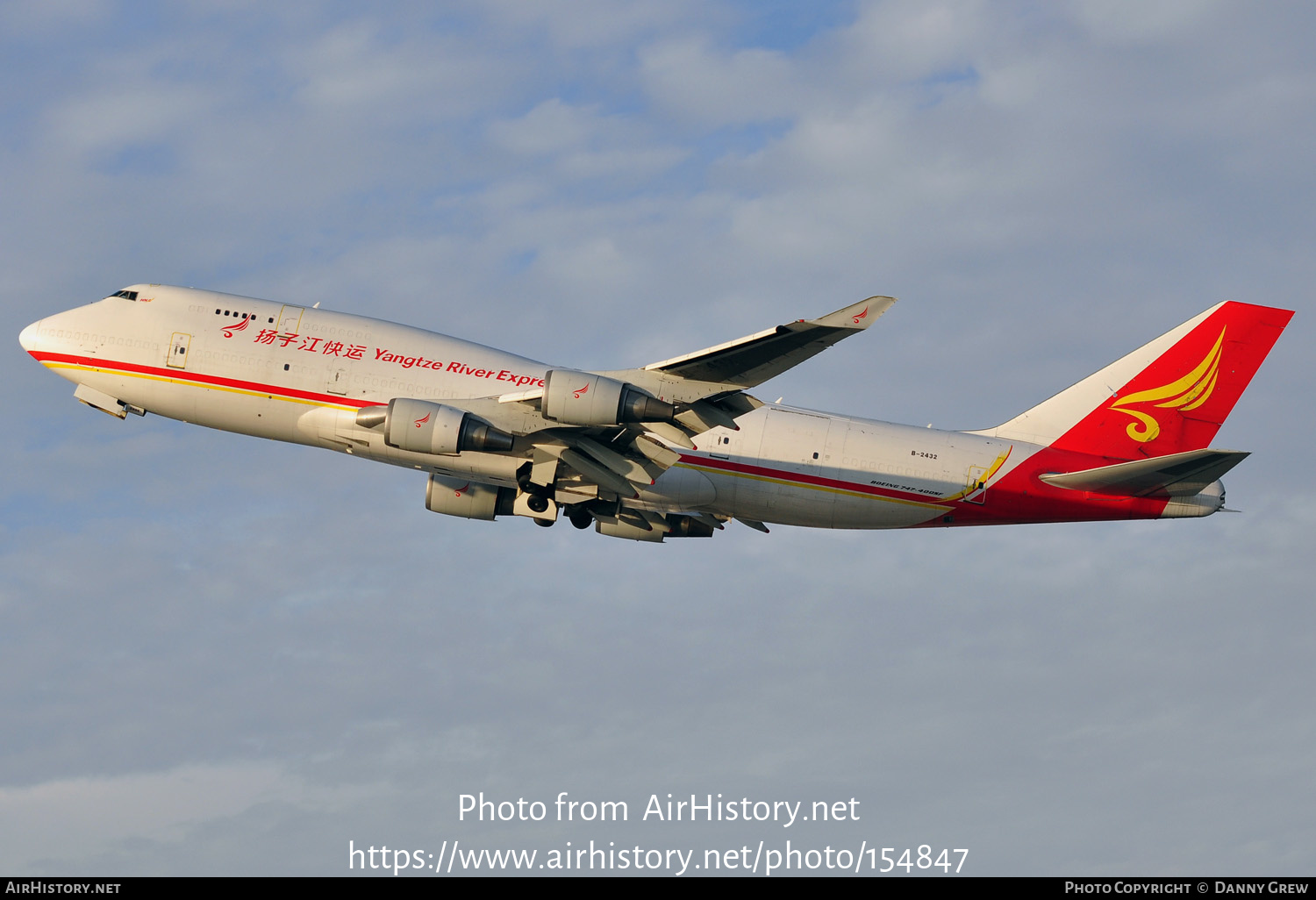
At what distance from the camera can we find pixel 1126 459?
43000mm

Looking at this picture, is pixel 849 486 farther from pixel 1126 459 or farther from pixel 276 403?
pixel 276 403

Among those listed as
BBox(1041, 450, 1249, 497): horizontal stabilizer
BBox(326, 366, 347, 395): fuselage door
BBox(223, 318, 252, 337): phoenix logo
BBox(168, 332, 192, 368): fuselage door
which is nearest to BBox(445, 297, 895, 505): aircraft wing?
BBox(326, 366, 347, 395): fuselage door

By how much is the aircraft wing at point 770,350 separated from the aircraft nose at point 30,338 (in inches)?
816

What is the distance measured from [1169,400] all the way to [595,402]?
829 inches

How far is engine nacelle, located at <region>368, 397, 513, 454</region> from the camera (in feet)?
119

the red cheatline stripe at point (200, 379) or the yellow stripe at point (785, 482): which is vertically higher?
the red cheatline stripe at point (200, 379)

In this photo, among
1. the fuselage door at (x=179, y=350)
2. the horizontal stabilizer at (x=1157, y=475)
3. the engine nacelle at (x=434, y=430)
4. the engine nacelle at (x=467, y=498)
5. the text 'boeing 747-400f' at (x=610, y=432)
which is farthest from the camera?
the engine nacelle at (x=467, y=498)

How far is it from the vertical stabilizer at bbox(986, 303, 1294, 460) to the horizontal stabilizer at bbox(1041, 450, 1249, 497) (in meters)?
2.18

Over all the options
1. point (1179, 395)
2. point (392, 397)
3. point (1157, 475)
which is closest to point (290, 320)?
point (392, 397)

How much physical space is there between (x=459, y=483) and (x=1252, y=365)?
1065 inches

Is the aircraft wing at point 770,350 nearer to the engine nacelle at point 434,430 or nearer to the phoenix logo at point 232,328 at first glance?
the engine nacelle at point 434,430

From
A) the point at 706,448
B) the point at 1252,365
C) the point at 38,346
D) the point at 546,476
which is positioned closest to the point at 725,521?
the point at 706,448

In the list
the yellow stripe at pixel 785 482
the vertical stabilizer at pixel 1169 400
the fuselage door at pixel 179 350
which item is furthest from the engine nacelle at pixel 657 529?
the fuselage door at pixel 179 350

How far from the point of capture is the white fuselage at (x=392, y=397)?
39.5 meters
